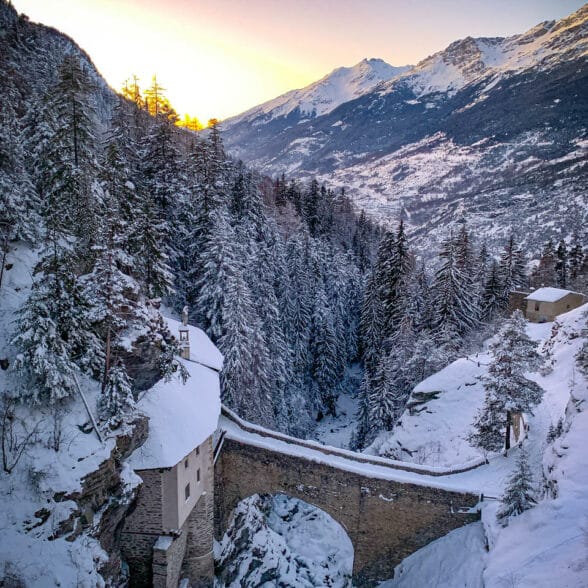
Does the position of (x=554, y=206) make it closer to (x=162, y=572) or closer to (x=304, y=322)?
(x=304, y=322)

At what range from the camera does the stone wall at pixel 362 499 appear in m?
18.8

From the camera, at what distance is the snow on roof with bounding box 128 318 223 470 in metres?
15.1

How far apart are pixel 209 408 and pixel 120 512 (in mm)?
5954

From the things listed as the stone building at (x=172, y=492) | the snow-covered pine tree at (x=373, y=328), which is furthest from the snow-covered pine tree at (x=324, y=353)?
the stone building at (x=172, y=492)

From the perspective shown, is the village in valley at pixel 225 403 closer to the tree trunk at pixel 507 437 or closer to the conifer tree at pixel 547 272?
the tree trunk at pixel 507 437

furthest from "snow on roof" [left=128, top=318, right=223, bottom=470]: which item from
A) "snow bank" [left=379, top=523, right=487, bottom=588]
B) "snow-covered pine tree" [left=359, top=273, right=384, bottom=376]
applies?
"snow-covered pine tree" [left=359, top=273, right=384, bottom=376]

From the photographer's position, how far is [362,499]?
19.7m

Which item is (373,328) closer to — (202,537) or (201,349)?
(201,349)

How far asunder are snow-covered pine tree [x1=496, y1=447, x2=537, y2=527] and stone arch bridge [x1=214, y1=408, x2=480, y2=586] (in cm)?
336

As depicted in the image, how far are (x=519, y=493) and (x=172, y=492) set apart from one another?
13.6 meters

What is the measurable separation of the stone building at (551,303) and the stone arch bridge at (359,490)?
2645 cm

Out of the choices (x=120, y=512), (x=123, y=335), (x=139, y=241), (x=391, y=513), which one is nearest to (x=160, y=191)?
(x=139, y=241)

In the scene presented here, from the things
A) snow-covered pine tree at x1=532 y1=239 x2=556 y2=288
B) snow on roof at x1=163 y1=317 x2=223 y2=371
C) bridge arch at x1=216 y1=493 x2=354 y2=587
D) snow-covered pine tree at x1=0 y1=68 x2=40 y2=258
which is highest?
snow-covered pine tree at x1=0 y1=68 x2=40 y2=258

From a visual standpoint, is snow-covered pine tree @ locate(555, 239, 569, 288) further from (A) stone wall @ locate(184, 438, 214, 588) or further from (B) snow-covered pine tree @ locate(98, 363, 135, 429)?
(B) snow-covered pine tree @ locate(98, 363, 135, 429)
